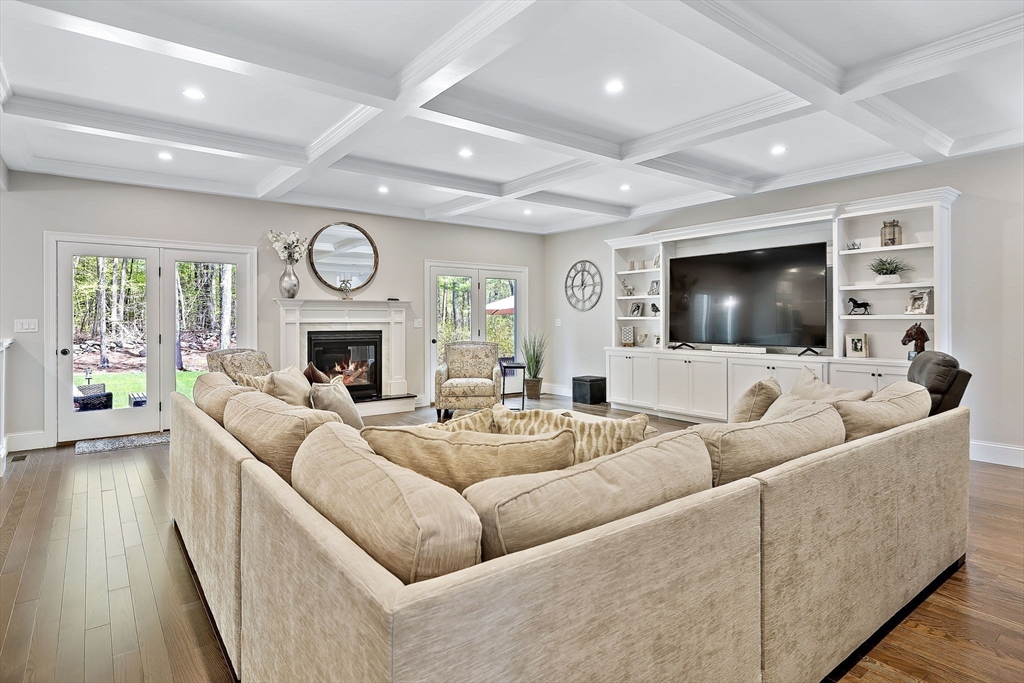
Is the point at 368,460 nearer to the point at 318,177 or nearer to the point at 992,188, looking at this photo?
the point at 318,177

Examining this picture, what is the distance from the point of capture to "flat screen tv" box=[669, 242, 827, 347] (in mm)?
5391

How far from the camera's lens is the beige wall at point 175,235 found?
476 cm

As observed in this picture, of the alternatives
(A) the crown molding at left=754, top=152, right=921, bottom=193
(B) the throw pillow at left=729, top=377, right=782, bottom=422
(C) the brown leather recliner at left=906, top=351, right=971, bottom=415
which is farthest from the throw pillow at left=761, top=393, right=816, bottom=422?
(A) the crown molding at left=754, top=152, right=921, bottom=193

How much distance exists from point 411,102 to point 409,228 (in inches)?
147

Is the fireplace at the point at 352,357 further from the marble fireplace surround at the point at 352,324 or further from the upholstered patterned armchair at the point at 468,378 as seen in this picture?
the upholstered patterned armchair at the point at 468,378

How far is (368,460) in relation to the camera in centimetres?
123

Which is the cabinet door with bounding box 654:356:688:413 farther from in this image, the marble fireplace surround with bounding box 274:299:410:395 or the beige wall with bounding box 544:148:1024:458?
the marble fireplace surround with bounding box 274:299:410:395

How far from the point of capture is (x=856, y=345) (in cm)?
507

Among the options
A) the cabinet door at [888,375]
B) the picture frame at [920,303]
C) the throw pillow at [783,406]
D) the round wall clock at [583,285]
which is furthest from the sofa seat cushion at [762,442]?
the round wall clock at [583,285]

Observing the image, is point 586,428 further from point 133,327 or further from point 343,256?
point 343,256

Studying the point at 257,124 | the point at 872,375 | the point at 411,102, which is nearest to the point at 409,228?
the point at 257,124

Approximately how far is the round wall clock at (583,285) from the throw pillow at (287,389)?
5.23 m

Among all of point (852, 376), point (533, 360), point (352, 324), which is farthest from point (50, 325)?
point (852, 376)

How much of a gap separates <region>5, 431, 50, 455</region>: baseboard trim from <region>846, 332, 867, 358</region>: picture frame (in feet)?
23.4
